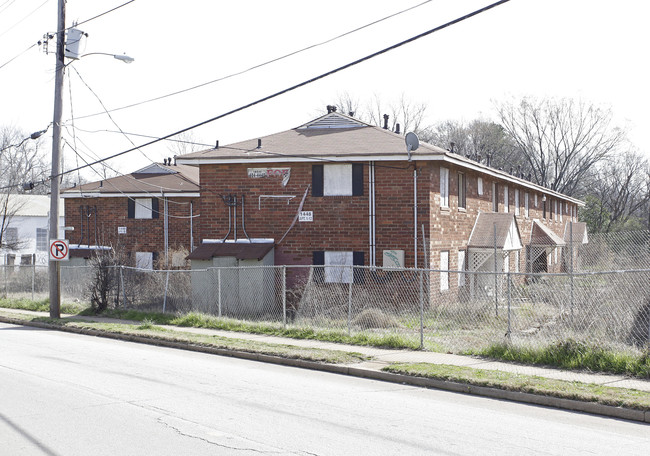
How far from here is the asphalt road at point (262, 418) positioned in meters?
7.14

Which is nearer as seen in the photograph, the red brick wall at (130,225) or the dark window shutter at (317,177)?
the dark window shutter at (317,177)

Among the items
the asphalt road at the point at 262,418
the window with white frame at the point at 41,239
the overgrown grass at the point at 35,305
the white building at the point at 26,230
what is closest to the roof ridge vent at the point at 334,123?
the overgrown grass at the point at 35,305

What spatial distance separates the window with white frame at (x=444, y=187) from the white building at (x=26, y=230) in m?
35.3

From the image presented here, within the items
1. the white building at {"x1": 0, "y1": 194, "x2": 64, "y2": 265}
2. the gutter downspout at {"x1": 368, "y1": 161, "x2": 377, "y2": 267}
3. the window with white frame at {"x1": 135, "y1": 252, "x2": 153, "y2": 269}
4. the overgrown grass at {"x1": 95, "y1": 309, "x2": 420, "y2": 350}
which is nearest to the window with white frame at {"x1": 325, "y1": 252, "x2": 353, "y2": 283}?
the gutter downspout at {"x1": 368, "y1": 161, "x2": 377, "y2": 267}

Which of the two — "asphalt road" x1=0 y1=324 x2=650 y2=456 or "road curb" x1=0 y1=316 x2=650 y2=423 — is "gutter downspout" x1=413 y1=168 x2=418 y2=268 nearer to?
"road curb" x1=0 y1=316 x2=650 y2=423

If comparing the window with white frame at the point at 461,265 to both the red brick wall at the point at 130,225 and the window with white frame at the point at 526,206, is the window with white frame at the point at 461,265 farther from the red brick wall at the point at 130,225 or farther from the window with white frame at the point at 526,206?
the red brick wall at the point at 130,225

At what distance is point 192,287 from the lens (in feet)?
73.8

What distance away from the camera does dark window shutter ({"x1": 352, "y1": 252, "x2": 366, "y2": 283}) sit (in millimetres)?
21891

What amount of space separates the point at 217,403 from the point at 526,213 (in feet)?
92.9

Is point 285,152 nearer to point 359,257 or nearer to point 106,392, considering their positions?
point 359,257

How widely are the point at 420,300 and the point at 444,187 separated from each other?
950 cm

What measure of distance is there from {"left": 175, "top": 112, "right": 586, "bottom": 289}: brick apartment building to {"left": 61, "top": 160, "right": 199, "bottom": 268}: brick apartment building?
9.46 meters

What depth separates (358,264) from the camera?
22.0 m

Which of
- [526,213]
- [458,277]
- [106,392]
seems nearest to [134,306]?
[458,277]
